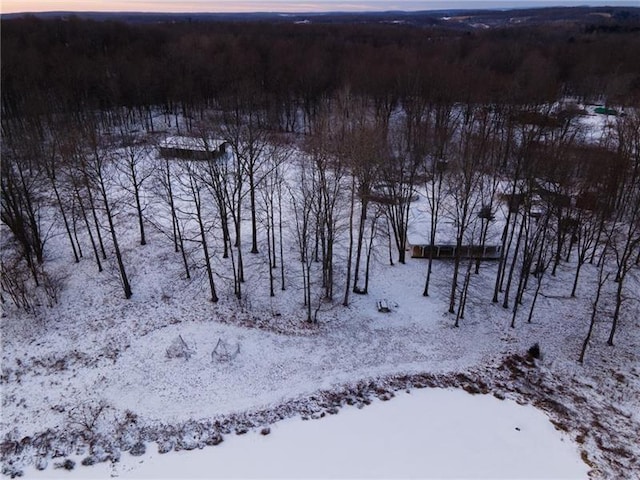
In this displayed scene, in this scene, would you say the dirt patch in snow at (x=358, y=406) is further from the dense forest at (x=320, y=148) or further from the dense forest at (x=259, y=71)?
the dense forest at (x=259, y=71)

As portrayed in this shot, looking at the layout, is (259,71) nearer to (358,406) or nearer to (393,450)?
(358,406)

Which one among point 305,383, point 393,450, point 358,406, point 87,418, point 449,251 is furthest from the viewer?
point 449,251

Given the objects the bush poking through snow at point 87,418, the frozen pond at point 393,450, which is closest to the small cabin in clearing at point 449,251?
the frozen pond at point 393,450

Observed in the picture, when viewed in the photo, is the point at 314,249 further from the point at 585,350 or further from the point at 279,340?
the point at 585,350

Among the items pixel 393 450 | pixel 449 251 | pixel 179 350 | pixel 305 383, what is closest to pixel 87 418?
pixel 179 350

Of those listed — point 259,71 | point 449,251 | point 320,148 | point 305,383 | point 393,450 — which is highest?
point 259,71

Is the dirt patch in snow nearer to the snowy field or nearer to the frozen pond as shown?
the snowy field

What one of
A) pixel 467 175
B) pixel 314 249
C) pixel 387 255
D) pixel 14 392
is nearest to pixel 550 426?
pixel 467 175
